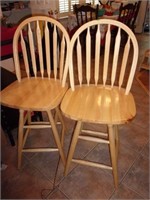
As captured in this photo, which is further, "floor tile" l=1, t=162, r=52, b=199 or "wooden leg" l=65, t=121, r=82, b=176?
"floor tile" l=1, t=162, r=52, b=199

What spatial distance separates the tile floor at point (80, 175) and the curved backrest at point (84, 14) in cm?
212

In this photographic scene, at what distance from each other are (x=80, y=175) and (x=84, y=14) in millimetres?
2764

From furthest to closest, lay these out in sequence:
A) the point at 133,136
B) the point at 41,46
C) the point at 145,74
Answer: the point at 145,74, the point at 133,136, the point at 41,46

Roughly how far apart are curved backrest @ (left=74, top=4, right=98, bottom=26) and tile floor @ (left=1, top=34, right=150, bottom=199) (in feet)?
6.96

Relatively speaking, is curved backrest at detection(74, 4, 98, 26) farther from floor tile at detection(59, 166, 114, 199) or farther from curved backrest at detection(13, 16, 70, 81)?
floor tile at detection(59, 166, 114, 199)

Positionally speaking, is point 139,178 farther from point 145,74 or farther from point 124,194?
point 145,74

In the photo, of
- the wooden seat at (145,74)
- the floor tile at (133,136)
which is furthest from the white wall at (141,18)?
the floor tile at (133,136)

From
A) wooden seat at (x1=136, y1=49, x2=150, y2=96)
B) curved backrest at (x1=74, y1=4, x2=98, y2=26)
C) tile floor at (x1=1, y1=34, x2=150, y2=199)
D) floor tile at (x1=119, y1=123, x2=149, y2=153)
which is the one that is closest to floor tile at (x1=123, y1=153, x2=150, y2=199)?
tile floor at (x1=1, y1=34, x2=150, y2=199)

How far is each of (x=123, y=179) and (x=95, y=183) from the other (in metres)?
0.21

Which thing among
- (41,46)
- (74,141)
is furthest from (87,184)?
(41,46)

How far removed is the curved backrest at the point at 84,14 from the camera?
9.33ft

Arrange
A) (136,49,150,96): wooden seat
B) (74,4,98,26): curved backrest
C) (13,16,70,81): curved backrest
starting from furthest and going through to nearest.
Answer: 1. (74,4,98,26): curved backrest
2. (136,49,150,96): wooden seat
3. (13,16,70,81): curved backrest

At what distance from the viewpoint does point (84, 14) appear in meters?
3.14

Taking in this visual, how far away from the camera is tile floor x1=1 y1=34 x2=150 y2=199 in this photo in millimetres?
1194
